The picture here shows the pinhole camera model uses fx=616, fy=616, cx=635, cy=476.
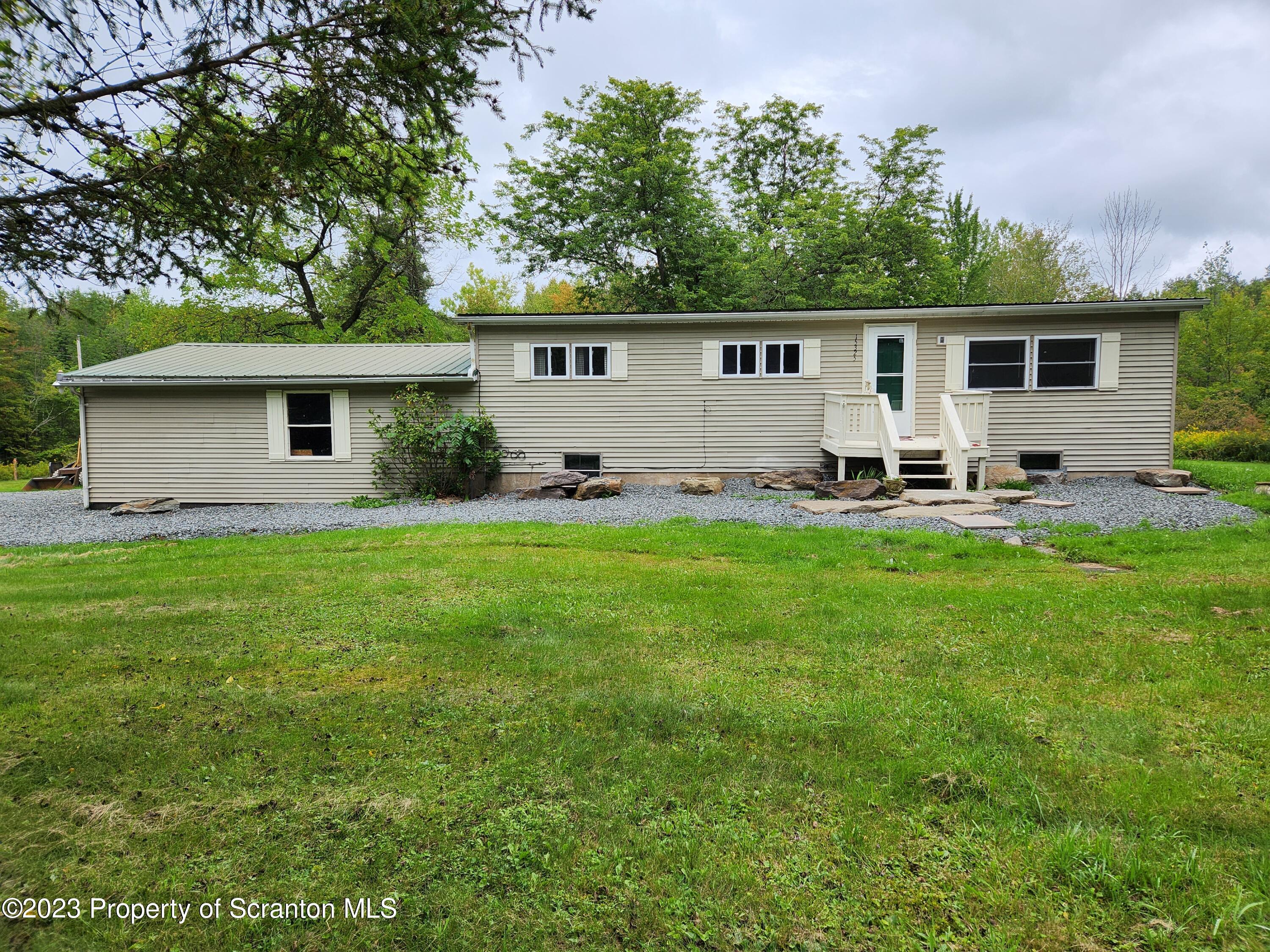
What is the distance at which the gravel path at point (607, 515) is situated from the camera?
7863 millimetres

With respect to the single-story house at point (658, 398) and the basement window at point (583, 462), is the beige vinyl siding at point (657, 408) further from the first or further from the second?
the basement window at point (583, 462)

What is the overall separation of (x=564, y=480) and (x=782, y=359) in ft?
16.2

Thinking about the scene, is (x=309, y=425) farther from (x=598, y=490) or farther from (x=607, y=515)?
(x=607, y=515)

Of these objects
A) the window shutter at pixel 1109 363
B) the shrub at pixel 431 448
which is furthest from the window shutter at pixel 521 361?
the window shutter at pixel 1109 363

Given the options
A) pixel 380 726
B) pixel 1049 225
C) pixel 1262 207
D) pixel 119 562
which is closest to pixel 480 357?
pixel 119 562

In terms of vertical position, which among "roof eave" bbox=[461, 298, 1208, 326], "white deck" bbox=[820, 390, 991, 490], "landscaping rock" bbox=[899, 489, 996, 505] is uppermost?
"roof eave" bbox=[461, 298, 1208, 326]

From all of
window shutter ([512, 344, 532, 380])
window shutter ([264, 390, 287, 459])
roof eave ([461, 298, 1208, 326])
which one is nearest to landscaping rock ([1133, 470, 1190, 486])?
roof eave ([461, 298, 1208, 326])

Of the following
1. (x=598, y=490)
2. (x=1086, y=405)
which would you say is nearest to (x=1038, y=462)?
(x=1086, y=405)

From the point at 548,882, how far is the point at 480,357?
449 inches

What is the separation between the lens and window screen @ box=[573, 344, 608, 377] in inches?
488

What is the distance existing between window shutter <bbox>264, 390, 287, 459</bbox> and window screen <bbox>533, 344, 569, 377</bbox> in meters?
5.05

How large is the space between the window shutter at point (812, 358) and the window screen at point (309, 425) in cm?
950

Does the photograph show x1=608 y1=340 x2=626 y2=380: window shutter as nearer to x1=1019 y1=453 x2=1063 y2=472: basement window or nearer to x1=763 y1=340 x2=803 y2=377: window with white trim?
x1=763 y1=340 x2=803 y2=377: window with white trim

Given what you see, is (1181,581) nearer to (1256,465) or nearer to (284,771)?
(284,771)
